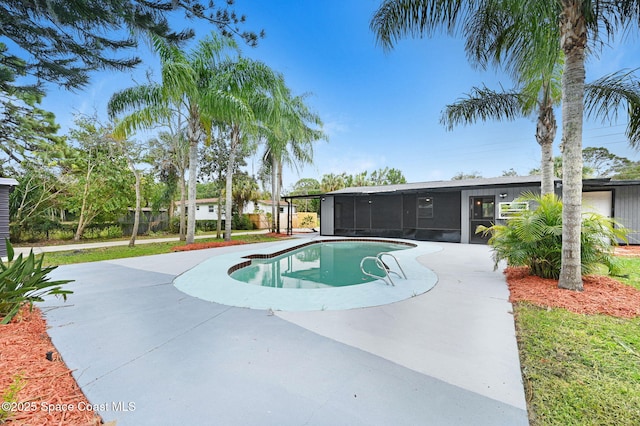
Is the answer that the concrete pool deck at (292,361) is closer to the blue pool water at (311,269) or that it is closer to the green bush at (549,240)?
the green bush at (549,240)

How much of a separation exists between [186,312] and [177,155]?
11.5 meters

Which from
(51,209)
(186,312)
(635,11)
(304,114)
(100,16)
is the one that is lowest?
(186,312)

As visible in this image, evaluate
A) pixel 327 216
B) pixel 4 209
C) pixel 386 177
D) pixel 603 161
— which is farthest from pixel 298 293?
pixel 603 161

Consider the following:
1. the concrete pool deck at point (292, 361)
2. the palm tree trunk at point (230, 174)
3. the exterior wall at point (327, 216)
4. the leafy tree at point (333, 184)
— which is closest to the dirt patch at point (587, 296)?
the concrete pool deck at point (292, 361)

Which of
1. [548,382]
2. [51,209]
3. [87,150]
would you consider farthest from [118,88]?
[548,382]

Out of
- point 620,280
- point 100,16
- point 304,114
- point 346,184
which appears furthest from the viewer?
point 346,184

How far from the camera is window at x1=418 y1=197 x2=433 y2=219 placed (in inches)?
541

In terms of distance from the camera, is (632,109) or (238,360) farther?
(632,109)

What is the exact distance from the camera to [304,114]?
15.0m

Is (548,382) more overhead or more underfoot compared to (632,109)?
more underfoot

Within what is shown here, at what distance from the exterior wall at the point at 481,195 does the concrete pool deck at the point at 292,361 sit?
344 inches

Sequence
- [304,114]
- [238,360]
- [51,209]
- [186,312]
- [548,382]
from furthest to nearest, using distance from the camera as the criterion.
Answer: [304,114] → [51,209] → [186,312] → [238,360] → [548,382]

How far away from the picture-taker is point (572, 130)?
13.5ft

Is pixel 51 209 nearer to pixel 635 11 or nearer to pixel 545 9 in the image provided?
pixel 545 9
